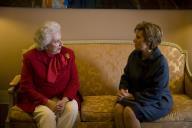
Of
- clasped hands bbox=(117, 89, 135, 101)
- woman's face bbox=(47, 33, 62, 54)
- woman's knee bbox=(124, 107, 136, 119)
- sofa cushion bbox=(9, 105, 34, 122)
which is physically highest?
woman's face bbox=(47, 33, 62, 54)

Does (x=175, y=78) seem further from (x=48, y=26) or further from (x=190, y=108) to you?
(x=48, y=26)

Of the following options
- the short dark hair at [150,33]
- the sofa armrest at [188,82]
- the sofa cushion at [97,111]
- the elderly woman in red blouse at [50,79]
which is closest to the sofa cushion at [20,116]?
the elderly woman in red blouse at [50,79]

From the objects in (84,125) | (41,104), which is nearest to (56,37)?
(41,104)

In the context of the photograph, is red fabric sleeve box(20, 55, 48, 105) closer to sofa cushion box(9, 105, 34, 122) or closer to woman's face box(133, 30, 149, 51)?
sofa cushion box(9, 105, 34, 122)

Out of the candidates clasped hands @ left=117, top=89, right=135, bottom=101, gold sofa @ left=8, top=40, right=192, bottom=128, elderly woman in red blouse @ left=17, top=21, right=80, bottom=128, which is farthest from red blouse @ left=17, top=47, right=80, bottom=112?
clasped hands @ left=117, top=89, right=135, bottom=101

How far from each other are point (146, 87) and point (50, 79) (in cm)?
79

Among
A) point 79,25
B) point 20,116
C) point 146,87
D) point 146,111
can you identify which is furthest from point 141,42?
point 20,116

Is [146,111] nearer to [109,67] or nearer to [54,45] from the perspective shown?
[109,67]

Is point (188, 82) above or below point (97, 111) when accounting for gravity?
above

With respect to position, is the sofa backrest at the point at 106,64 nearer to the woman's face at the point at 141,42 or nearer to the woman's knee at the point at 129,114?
the woman's face at the point at 141,42

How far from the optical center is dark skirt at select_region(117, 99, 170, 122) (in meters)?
2.82

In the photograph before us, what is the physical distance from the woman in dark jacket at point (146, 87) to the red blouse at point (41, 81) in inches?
18.7

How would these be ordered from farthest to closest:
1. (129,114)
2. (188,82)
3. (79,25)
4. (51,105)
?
(79,25), (188,82), (51,105), (129,114)

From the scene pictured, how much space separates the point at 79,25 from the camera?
148 inches
